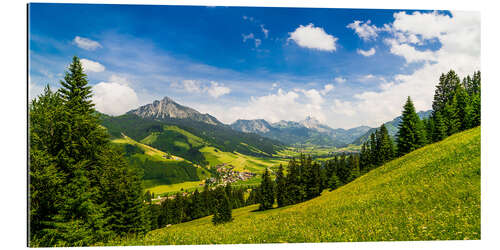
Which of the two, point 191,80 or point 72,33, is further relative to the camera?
point 191,80

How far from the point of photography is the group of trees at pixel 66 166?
10117 millimetres

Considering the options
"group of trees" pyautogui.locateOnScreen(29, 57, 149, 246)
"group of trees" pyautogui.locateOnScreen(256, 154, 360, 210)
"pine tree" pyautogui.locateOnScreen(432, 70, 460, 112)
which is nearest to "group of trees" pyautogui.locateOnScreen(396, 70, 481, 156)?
"pine tree" pyautogui.locateOnScreen(432, 70, 460, 112)

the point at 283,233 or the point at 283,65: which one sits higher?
the point at 283,65

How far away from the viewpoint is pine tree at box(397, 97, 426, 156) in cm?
3428

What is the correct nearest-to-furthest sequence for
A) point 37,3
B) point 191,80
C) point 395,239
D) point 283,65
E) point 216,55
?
point 395,239 → point 37,3 → point 216,55 → point 283,65 → point 191,80

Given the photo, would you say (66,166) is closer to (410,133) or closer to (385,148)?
(410,133)

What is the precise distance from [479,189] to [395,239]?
5.61 m

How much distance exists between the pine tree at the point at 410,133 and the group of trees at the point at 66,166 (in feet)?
136

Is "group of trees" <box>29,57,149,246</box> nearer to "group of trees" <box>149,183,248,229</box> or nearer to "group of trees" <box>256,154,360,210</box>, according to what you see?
"group of trees" <box>256,154,360,210</box>

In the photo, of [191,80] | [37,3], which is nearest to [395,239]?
[191,80]

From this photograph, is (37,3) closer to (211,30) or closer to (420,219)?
(211,30)

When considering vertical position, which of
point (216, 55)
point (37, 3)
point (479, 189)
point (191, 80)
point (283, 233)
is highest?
point (37, 3)

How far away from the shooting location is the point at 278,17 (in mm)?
13203

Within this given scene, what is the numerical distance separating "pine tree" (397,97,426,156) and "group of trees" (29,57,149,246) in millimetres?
41487
